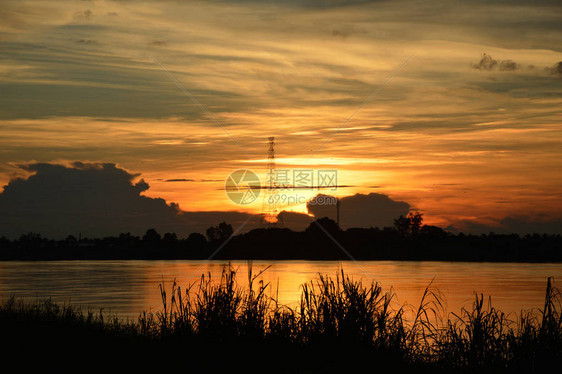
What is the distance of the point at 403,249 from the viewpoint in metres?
200

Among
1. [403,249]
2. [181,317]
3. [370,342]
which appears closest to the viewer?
[370,342]

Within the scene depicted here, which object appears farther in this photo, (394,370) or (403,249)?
(403,249)

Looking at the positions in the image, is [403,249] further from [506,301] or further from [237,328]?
[237,328]

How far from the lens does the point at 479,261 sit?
179750 millimetres

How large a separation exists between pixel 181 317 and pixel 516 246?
7001 inches

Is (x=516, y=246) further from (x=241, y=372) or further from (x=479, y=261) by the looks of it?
(x=241, y=372)

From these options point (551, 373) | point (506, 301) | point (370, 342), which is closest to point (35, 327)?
point (370, 342)

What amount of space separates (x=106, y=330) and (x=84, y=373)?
6735 millimetres

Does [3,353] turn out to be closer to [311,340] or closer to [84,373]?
[84,373]

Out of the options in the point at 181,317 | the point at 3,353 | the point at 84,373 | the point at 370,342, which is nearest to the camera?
the point at 84,373

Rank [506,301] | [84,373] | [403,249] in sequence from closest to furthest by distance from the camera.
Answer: [84,373] → [506,301] → [403,249]

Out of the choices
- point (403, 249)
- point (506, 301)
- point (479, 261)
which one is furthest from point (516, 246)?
point (506, 301)

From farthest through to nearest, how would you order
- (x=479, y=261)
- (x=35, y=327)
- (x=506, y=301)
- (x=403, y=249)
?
(x=403, y=249) → (x=479, y=261) → (x=506, y=301) → (x=35, y=327)

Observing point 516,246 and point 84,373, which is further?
point 516,246
